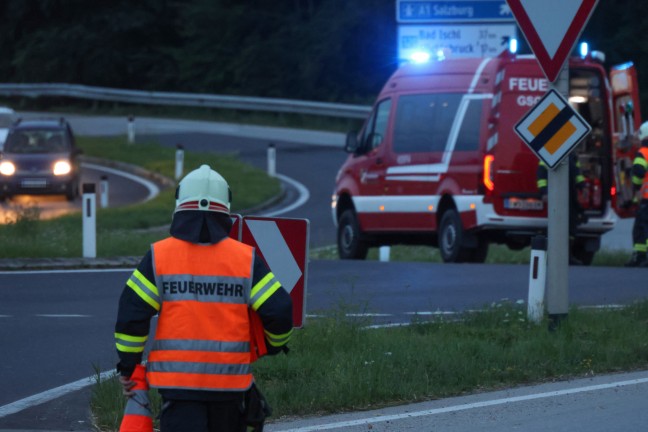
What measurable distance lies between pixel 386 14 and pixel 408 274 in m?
31.6

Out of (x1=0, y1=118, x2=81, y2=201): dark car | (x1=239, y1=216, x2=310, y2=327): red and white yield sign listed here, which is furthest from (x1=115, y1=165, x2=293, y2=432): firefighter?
(x1=0, y1=118, x2=81, y2=201): dark car

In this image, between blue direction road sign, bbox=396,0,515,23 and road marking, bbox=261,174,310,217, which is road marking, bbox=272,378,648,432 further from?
blue direction road sign, bbox=396,0,515,23

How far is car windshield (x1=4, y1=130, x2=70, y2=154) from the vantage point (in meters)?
29.9

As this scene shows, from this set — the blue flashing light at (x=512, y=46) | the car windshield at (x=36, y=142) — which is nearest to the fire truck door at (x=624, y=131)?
the blue flashing light at (x=512, y=46)

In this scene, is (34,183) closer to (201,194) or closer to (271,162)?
(271,162)

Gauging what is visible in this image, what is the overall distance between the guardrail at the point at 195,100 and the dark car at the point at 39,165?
41.8ft

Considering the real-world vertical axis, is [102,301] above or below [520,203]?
below

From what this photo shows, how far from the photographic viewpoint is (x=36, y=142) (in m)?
30.2

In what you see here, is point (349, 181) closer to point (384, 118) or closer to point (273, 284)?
point (384, 118)

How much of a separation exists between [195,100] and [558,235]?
36.5 m

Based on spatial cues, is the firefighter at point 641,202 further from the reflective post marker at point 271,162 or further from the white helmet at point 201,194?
the reflective post marker at point 271,162

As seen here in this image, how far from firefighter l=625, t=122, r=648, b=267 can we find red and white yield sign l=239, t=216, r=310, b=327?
30.5ft

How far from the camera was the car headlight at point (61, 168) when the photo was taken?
29172 mm

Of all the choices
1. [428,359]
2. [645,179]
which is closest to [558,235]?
[428,359]
